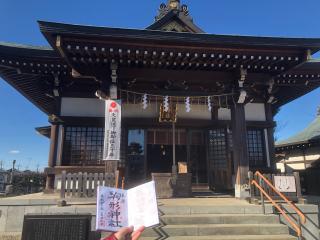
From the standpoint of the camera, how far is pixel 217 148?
1183cm

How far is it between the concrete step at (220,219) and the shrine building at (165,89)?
5.88 ft

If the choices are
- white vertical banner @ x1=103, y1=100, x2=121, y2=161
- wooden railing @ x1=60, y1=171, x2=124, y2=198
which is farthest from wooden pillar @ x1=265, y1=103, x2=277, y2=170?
wooden railing @ x1=60, y1=171, x2=124, y2=198

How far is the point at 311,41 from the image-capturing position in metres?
8.61

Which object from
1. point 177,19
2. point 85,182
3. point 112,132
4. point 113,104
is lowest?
point 85,182

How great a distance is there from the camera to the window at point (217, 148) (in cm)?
1167

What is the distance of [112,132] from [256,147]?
20.9ft

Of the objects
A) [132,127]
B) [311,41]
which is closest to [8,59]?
[132,127]

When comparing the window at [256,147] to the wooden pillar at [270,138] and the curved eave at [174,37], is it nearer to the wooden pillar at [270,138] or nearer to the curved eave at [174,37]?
the wooden pillar at [270,138]

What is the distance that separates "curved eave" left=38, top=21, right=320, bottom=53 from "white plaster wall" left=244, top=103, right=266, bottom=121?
355 centimetres

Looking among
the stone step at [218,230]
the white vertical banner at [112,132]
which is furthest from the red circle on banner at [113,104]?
the stone step at [218,230]

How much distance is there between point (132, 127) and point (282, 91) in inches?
257

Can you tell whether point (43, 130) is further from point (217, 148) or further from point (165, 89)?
point (217, 148)

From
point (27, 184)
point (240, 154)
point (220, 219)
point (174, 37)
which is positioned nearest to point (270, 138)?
point (240, 154)

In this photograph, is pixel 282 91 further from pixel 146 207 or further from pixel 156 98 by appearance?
pixel 146 207
